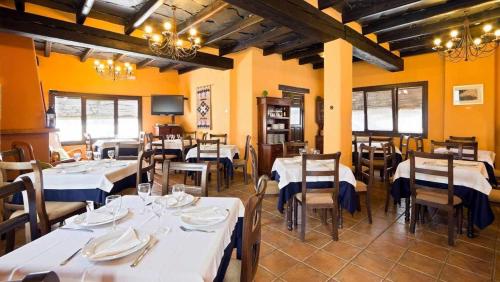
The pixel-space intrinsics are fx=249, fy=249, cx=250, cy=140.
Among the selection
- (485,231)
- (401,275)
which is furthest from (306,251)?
(485,231)

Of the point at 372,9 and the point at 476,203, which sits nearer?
the point at 476,203

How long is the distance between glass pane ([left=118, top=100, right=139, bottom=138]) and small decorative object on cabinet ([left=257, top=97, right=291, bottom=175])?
4.18 meters

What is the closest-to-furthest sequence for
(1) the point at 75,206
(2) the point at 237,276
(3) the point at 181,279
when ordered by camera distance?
(3) the point at 181,279 < (2) the point at 237,276 < (1) the point at 75,206

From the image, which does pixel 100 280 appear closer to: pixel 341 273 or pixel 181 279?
pixel 181 279

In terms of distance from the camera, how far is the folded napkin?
1017mm

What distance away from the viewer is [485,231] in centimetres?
293

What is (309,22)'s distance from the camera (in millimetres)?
3557

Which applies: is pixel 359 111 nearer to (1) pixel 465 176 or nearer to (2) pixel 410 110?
(2) pixel 410 110

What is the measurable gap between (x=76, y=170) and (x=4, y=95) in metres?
2.47

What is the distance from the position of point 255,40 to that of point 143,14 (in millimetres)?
2274


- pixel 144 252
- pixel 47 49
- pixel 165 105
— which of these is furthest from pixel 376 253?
pixel 47 49

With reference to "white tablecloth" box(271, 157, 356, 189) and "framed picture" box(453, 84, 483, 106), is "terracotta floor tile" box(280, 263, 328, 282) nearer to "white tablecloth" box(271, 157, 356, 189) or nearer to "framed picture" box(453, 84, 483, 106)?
"white tablecloth" box(271, 157, 356, 189)

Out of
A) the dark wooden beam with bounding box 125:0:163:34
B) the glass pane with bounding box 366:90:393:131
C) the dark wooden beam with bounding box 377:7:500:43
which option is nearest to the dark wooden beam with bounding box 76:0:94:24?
the dark wooden beam with bounding box 125:0:163:34

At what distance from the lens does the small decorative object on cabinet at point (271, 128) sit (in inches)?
231
